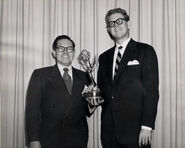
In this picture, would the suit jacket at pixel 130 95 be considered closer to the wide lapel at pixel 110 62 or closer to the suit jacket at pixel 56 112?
the wide lapel at pixel 110 62

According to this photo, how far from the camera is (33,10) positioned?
2.10m

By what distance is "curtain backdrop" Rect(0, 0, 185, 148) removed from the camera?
6.84 ft

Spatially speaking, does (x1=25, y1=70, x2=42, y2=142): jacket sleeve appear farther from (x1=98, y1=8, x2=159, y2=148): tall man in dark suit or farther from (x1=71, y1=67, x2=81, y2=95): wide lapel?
(x1=98, y1=8, x2=159, y2=148): tall man in dark suit

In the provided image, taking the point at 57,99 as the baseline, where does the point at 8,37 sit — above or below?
above

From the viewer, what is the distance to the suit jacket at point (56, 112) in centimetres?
190

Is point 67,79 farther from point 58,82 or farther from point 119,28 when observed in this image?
point 119,28

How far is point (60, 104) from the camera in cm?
195

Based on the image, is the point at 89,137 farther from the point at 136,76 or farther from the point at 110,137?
the point at 136,76

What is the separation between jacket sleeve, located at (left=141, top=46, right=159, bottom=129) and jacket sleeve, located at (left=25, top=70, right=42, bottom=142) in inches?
28.9

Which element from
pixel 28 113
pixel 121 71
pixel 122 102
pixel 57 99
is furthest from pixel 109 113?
pixel 28 113

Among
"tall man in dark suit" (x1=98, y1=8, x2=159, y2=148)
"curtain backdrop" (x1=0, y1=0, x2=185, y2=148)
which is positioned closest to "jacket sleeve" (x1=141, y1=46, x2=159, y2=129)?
"tall man in dark suit" (x1=98, y1=8, x2=159, y2=148)

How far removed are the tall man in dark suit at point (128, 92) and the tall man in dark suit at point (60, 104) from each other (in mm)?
205

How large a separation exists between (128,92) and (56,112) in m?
0.54

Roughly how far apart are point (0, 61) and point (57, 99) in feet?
1.80
